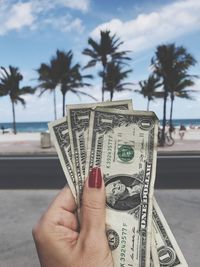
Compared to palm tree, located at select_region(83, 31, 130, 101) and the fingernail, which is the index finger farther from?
palm tree, located at select_region(83, 31, 130, 101)

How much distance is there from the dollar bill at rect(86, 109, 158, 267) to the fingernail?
11 cm

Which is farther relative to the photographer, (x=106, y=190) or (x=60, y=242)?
(x=106, y=190)

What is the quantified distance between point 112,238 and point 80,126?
610mm

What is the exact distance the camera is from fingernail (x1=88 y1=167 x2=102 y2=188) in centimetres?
164

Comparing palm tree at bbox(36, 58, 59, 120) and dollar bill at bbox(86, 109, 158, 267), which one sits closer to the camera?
dollar bill at bbox(86, 109, 158, 267)

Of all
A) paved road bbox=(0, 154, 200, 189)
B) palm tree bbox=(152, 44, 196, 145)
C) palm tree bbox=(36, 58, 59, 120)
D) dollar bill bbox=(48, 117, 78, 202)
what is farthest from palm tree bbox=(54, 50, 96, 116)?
dollar bill bbox=(48, 117, 78, 202)

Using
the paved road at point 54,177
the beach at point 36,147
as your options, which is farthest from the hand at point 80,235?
the beach at point 36,147

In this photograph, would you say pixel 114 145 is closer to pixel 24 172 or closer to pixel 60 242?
pixel 60 242

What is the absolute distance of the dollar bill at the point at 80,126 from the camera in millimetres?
1873

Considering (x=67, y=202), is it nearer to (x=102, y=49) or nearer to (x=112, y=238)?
(x=112, y=238)

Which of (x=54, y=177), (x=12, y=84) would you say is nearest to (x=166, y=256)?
(x=54, y=177)

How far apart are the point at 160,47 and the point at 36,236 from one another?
27642 millimetres

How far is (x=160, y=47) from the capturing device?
27.9m

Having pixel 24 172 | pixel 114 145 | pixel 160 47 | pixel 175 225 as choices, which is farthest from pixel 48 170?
pixel 160 47
